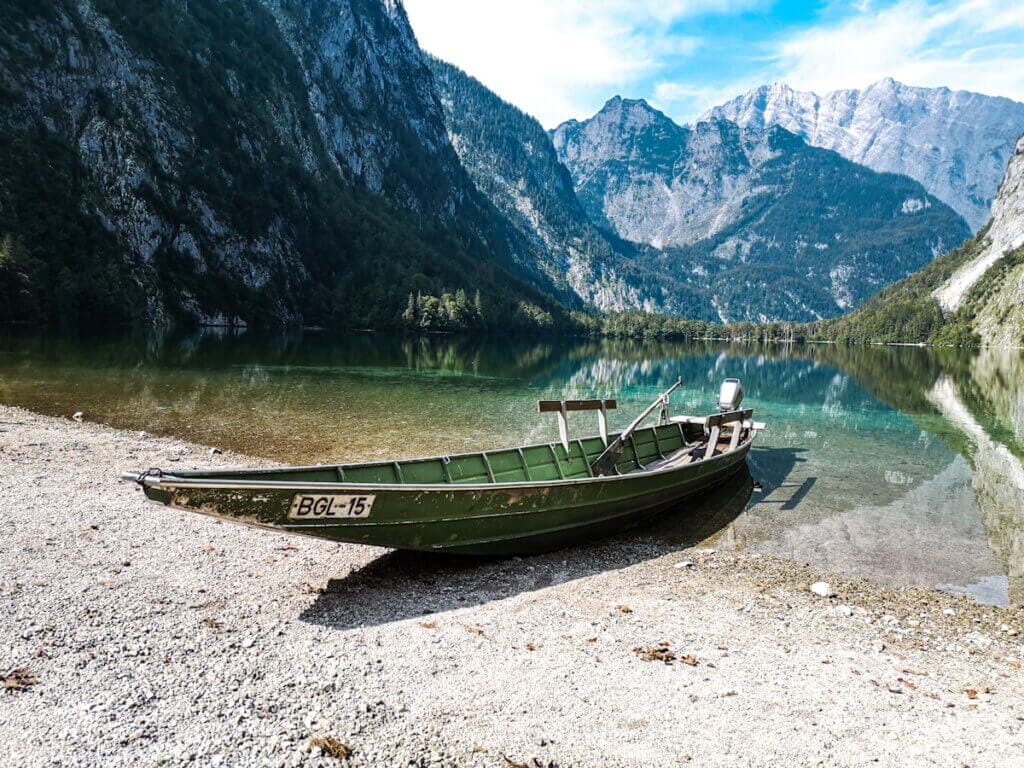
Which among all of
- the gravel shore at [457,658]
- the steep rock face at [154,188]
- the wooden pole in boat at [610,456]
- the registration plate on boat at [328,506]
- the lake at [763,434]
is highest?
the steep rock face at [154,188]

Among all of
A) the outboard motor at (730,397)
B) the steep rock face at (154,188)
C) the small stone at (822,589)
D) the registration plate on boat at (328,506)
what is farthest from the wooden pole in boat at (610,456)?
the steep rock face at (154,188)

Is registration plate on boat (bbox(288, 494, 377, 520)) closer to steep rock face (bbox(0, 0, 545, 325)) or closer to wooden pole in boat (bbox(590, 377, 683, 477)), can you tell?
wooden pole in boat (bbox(590, 377, 683, 477))

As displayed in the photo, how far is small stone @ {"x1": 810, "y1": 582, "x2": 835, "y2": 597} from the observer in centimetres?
1240

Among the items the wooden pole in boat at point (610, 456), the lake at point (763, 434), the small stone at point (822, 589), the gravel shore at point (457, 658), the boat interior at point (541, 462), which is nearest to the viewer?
the gravel shore at point (457, 658)

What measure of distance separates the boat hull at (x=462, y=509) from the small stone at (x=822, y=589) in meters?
4.24

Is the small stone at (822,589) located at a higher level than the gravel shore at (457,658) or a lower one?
lower

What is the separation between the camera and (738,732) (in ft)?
24.2

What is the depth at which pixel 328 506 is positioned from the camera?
9773 millimetres

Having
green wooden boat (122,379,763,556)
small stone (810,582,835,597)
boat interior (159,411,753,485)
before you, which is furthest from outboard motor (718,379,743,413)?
small stone (810,582,835,597)

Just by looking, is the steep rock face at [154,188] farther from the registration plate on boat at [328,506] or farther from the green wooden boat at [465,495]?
the registration plate on boat at [328,506]

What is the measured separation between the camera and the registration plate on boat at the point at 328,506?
31.2ft

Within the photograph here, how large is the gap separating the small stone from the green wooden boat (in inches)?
167

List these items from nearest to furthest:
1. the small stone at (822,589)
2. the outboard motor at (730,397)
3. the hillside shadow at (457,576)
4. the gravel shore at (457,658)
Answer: the gravel shore at (457,658) → the hillside shadow at (457,576) → the small stone at (822,589) → the outboard motor at (730,397)

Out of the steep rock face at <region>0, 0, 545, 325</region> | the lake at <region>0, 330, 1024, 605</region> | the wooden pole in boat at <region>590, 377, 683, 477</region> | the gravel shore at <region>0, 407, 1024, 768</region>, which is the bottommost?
the lake at <region>0, 330, 1024, 605</region>
